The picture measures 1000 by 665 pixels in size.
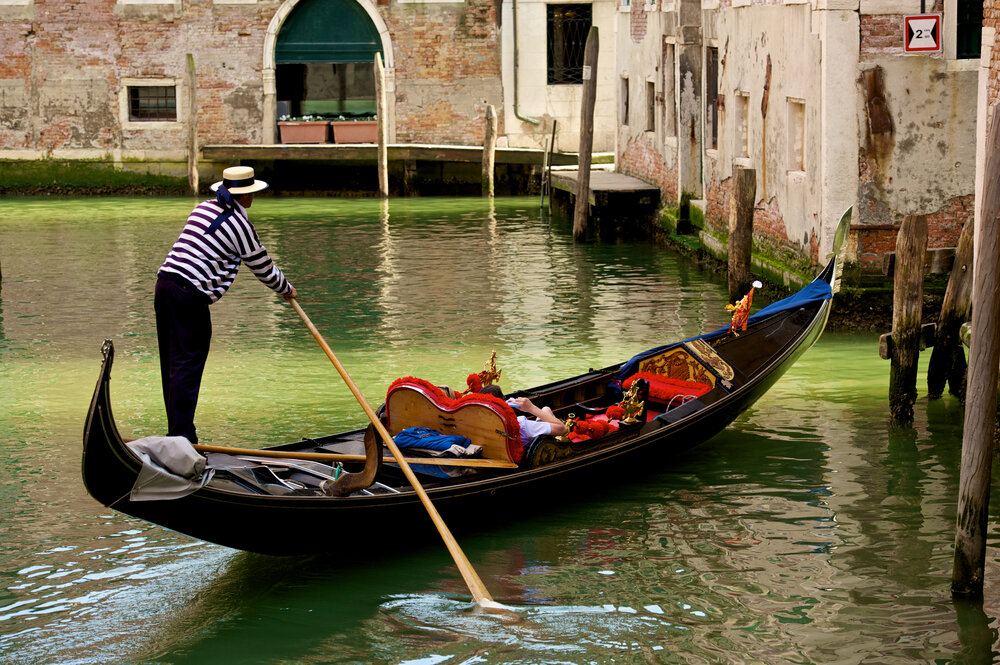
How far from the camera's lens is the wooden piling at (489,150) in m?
16.4

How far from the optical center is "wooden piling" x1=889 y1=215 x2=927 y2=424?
229 inches

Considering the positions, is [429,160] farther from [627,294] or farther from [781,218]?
[781,218]

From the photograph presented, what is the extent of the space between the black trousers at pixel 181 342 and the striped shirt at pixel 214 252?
0.16ft

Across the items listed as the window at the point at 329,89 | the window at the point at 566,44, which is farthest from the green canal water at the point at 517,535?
the window at the point at 329,89

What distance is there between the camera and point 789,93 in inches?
329

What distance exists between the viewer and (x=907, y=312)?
19.3 ft

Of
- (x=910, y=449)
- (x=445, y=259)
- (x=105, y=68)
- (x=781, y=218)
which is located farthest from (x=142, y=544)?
(x=105, y=68)

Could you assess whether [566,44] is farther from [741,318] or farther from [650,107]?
[741,318]

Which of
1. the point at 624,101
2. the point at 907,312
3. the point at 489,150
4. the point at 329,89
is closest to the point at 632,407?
the point at 907,312

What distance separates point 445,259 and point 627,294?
227 centimetres

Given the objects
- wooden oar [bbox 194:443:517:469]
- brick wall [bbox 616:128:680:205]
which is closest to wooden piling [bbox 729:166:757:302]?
brick wall [bbox 616:128:680:205]

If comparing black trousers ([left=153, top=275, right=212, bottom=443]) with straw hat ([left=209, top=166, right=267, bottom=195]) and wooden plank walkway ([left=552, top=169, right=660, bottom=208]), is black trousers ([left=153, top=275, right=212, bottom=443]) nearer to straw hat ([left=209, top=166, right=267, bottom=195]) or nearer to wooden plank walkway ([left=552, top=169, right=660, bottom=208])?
straw hat ([left=209, top=166, right=267, bottom=195])

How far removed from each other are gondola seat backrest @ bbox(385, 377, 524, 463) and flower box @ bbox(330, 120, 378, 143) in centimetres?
1327

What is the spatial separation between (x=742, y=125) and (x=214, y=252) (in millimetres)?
5936
